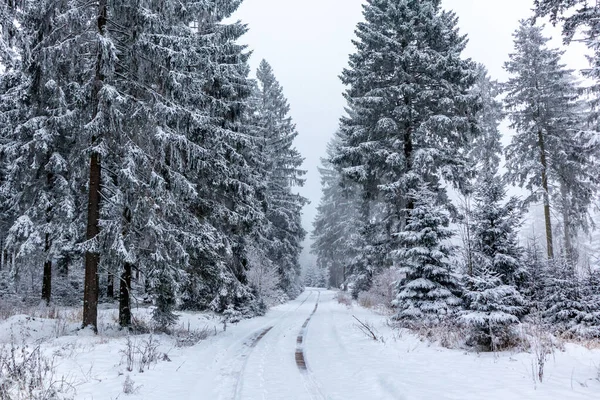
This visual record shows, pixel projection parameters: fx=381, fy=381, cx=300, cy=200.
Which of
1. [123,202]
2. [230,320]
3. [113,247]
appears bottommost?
[230,320]

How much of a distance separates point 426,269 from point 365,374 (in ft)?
20.0

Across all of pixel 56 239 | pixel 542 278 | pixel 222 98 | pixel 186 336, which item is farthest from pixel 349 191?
pixel 56 239

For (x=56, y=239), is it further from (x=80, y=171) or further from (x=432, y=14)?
(x=432, y=14)

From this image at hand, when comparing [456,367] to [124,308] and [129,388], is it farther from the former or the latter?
[124,308]

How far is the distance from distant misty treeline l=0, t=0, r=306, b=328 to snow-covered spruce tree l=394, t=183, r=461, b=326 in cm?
680

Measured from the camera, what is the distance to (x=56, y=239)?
651 inches

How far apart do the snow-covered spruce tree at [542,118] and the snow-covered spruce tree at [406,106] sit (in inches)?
286

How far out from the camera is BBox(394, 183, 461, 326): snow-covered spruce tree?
12516 millimetres

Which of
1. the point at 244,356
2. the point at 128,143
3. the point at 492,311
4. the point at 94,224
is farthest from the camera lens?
the point at 94,224

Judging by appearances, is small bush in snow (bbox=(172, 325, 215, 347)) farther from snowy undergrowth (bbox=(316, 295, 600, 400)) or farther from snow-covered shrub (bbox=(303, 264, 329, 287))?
snow-covered shrub (bbox=(303, 264, 329, 287))

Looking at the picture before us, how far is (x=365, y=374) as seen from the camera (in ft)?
25.0

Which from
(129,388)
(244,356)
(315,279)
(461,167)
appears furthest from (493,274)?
(315,279)

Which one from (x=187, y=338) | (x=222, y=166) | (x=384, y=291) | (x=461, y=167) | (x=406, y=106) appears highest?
(x=406, y=106)

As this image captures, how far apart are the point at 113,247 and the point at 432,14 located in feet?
53.7
